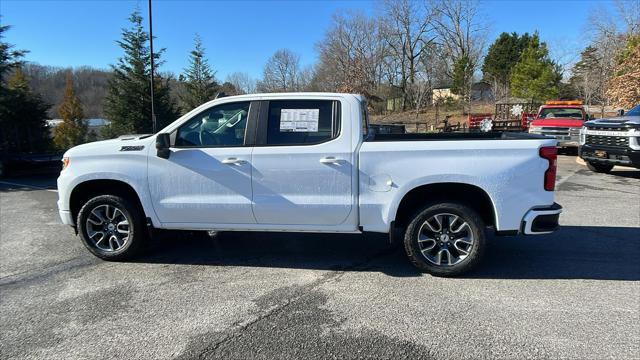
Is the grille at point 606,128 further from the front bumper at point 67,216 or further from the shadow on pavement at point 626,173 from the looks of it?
the front bumper at point 67,216

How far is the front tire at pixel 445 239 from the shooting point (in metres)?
4.45

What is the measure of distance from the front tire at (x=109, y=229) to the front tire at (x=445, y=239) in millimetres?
3013

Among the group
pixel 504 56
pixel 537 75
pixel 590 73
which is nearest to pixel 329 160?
pixel 590 73

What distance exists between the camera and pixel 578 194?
362 inches

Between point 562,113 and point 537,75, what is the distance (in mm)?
24303

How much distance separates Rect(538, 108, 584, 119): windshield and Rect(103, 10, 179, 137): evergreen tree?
690 inches

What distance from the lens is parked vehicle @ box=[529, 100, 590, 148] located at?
55.1ft

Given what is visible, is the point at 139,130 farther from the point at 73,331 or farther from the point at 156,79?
the point at 73,331

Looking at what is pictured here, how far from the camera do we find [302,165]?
4562 mm

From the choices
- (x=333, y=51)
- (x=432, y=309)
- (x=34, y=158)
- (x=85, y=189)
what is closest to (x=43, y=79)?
(x=333, y=51)

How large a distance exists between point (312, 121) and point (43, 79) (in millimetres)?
61093

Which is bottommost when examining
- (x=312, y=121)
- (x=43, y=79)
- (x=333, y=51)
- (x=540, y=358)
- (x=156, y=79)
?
(x=540, y=358)

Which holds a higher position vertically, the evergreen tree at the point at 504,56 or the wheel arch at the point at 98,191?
the evergreen tree at the point at 504,56

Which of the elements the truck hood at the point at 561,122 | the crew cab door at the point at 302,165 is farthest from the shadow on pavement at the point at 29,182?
the truck hood at the point at 561,122
